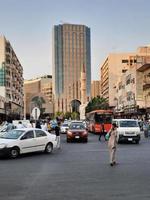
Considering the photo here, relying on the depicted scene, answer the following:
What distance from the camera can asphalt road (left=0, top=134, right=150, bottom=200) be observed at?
1035cm

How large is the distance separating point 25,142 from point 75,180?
9371 mm

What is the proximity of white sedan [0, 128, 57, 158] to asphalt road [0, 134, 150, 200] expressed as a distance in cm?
187

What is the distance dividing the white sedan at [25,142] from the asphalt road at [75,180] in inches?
73.5

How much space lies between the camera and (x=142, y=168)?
1622 cm

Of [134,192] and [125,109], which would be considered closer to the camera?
[134,192]

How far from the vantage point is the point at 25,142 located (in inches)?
864

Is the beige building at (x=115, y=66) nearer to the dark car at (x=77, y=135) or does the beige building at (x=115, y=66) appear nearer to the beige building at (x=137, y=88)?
the beige building at (x=137, y=88)

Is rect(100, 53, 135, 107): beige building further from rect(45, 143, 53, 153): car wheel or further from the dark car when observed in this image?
rect(45, 143, 53, 153): car wheel

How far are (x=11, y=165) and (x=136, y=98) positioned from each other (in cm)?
7218

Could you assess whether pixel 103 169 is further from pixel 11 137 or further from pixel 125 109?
pixel 125 109

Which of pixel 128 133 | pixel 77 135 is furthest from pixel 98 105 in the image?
pixel 128 133

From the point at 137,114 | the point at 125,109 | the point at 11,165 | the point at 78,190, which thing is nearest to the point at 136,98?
the point at 137,114

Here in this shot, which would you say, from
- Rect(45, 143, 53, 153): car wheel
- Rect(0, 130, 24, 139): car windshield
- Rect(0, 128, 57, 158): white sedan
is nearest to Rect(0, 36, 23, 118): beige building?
Rect(45, 143, 53, 153): car wheel

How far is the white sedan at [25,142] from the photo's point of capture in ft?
68.9
